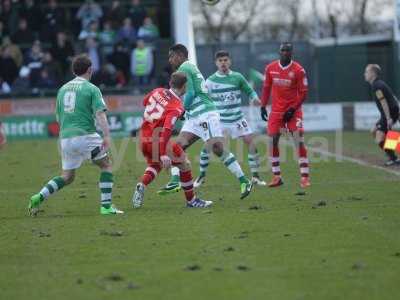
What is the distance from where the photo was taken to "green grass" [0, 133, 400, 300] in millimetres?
8039

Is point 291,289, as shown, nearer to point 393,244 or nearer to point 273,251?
point 273,251

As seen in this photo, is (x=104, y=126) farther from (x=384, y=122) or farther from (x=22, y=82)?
(x=22, y=82)

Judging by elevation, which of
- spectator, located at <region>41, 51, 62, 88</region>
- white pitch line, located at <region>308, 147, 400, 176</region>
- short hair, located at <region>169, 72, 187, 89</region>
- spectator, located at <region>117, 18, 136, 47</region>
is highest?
short hair, located at <region>169, 72, 187, 89</region>

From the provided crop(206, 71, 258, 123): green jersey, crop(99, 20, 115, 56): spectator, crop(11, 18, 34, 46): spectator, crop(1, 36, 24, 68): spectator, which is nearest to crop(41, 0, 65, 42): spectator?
crop(11, 18, 34, 46): spectator

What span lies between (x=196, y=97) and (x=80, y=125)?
2310mm

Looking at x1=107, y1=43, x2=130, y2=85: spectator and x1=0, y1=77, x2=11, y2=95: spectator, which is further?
x1=107, y1=43, x2=130, y2=85: spectator

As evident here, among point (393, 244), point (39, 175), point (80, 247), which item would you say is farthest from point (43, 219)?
point (39, 175)

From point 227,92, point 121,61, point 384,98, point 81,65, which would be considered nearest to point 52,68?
point 121,61

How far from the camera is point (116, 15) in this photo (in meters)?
33.3

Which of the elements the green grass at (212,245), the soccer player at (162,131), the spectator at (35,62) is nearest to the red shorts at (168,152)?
the soccer player at (162,131)

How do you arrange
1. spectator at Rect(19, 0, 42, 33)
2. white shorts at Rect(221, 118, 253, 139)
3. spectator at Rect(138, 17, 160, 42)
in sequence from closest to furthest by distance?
1. white shorts at Rect(221, 118, 253, 139)
2. spectator at Rect(138, 17, 160, 42)
3. spectator at Rect(19, 0, 42, 33)

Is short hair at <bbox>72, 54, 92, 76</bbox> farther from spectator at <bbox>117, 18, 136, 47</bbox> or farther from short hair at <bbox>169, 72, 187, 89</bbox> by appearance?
spectator at <bbox>117, 18, 136, 47</bbox>

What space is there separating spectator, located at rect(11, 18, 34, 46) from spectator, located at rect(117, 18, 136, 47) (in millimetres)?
2901

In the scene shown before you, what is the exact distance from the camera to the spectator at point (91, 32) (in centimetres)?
3234
